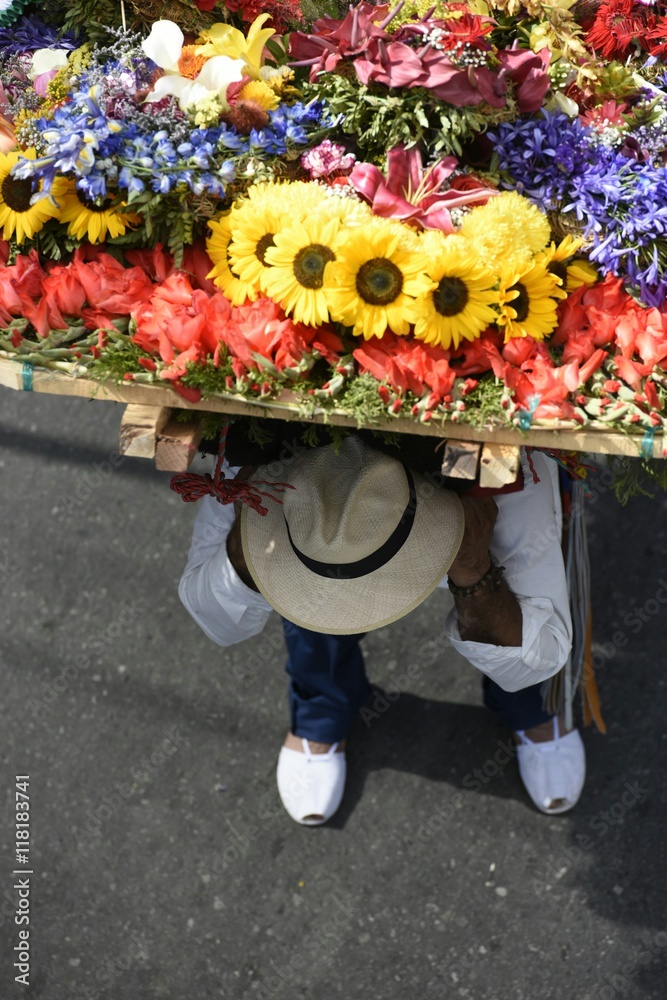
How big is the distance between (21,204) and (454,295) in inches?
30.6

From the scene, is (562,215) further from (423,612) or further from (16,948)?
(16,948)

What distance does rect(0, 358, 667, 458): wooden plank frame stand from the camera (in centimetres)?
Result: 150

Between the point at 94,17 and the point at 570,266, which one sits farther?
the point at 94,17

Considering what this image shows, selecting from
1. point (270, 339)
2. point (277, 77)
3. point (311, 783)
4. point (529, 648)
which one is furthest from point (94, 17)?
point (311, 783)

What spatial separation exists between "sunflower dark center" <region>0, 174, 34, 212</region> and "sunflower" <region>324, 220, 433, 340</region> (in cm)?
57

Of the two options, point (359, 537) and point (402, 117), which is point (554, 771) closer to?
point (359, 537)

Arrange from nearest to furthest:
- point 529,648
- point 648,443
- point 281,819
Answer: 1. point 648,443
2. point 529,648
3. point 281,819

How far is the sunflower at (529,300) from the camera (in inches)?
60.6

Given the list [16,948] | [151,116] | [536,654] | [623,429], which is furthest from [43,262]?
[16,948]

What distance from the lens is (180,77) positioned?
5.35 ft

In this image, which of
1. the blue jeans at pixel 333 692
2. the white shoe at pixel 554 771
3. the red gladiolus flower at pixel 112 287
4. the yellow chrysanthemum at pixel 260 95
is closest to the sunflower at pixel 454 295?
the yellow chrysanthemum at pixel 260 95

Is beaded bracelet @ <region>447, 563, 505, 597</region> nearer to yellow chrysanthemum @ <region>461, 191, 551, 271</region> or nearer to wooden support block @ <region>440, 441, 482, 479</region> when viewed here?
wooden support block @ <region>440, 441, 482, 479</region>

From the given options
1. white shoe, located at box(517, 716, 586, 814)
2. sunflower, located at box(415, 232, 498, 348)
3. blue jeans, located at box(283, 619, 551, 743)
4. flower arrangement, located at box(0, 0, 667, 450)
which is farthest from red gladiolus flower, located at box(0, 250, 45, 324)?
white shoe, located at box(517, 716, 586, 814)

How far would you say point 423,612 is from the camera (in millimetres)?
3164
